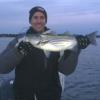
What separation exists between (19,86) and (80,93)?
36.3 feet

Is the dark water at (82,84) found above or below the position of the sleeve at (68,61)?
below

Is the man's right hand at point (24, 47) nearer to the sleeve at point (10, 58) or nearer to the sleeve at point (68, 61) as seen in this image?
the sleeve at point (10, 58)

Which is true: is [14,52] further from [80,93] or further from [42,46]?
[80,93]

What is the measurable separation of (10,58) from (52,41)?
0.89 meters

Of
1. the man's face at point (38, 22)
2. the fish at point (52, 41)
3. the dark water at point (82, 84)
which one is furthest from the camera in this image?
the dark water at point (82, 84)

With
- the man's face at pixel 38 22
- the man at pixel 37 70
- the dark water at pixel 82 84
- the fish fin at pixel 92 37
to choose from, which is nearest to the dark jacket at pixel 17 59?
the man at pixel 37 70

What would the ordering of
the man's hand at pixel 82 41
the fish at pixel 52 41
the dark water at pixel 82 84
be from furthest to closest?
the dark water at pixel 82 84
the man's hand at pixel 82 41
the fish at pixel 52 41

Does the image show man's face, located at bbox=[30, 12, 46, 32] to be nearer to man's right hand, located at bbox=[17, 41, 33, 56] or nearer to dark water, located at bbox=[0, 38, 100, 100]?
man's right hand, located at bbox=[17, 41, 33, 56]

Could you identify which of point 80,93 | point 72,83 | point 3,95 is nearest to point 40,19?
point 3,95

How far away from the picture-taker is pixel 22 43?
6.16 meters

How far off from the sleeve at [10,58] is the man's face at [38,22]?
51cm

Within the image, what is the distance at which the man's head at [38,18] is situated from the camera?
662 cm

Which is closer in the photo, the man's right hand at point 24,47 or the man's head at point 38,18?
the man's right hand at point 24,47

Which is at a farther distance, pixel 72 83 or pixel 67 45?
pixel 72 83
